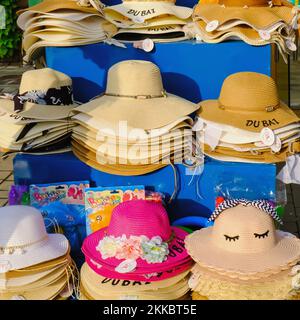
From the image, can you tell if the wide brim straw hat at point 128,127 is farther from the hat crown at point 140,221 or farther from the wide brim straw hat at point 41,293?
the wide brim straw hat at point 41,293

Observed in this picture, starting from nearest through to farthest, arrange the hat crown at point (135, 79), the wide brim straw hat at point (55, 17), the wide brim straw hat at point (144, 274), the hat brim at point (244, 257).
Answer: the hat brim at point (244, 257)
the wide brim straw hat at point (144, 274)
the hat crown at point (135, 79)
the wide brim straw hat at point (55, 17)

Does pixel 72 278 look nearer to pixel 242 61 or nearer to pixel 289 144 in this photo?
pixel 289 144

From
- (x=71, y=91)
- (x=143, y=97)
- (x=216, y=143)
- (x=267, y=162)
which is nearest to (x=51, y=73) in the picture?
(x=71, y=91)

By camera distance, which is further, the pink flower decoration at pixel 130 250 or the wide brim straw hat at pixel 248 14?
the wide brim straw hat at pixel 248 14

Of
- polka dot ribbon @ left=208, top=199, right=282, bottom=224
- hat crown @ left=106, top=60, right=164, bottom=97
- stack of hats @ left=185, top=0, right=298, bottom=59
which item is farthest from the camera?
stack of hats @ left=185, top=0, right=298, bottom=59

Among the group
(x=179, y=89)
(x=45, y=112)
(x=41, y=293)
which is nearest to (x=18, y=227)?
(x=41, y=293)

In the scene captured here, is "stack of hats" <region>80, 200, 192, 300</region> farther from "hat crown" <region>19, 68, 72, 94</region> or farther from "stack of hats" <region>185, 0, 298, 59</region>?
"stack of hats" <region>185, 0, 298, 59</region>

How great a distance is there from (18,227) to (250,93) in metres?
1.25

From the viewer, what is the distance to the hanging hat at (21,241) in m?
2.43

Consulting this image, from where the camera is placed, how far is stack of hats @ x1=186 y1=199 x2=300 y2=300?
2293 mm

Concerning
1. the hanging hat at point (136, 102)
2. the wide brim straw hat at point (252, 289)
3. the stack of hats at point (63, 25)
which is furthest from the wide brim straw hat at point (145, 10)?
the wide brim straw hat at point (252, 289)

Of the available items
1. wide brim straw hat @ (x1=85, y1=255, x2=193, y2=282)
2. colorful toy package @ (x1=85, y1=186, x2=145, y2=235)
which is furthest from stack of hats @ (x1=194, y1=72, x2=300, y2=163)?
wide brim straw hat @ (x1=85, y1=255, x2=193, y2=282)

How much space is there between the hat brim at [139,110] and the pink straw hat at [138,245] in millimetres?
438

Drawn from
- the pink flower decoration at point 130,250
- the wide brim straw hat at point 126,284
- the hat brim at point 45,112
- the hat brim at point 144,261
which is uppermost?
the hat brim at point 45,112
